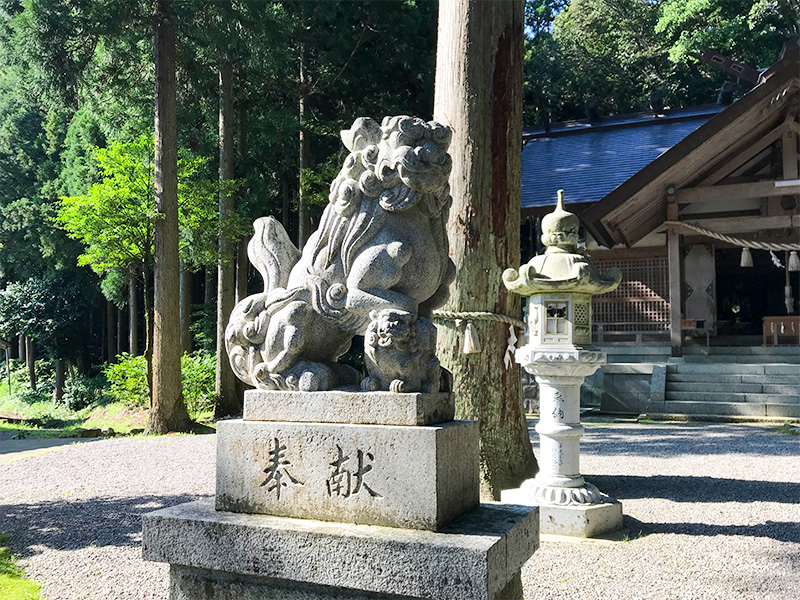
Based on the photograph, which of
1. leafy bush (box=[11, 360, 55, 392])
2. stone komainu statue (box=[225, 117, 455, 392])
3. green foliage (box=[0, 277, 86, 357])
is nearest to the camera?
stone komainu statue (box=[225, 117, 455, 392])

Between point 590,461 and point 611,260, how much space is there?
8336mm

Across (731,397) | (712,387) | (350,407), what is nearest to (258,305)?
(350,407)

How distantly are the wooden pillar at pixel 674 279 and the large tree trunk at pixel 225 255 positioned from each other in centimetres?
872

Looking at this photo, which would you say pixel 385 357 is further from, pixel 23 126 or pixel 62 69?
pixel 23 126

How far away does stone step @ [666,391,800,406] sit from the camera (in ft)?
37.7

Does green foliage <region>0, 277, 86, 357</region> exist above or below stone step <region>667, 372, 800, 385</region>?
above

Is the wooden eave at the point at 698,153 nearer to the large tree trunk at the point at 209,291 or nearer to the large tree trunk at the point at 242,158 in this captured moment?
the large tree trunk at the point at 242,158

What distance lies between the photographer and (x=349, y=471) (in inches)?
98.7

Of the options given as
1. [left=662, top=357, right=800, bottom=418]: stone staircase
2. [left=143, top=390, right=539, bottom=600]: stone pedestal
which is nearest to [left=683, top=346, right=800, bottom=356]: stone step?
[left=662, top=357, right=800, bottom=418]: stone staircase

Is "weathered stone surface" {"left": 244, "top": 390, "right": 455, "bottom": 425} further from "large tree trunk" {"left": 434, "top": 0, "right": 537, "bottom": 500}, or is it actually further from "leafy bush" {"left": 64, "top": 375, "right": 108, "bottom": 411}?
"leafy bush" {"left": 64, "top": 375, "right": 108, "bottom": 411}

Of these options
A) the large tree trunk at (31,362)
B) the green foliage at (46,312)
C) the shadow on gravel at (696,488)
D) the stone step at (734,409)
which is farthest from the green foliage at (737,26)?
the large tree trunk at (31,362)

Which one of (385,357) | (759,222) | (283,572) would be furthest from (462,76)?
(759,222)

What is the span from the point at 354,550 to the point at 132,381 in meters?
12.6

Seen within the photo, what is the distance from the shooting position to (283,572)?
7.97 ft
